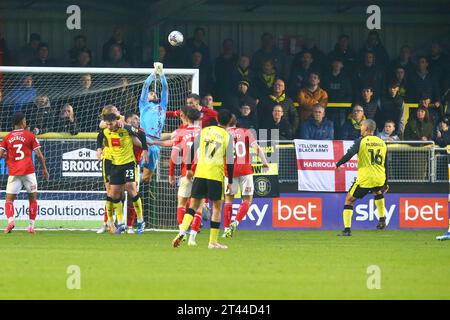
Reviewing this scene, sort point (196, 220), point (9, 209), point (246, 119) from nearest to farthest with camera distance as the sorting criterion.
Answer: point (196, 220) → point (9, 209) → point (246, 119)

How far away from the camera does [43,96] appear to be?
22.7 metres

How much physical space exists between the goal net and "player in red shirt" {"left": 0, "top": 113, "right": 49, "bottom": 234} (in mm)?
1814

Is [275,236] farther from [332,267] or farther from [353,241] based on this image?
[332,267]

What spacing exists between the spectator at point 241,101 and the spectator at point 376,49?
3.68 meters

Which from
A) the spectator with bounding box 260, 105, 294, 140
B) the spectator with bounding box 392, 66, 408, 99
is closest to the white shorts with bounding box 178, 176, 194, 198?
the spectator with bounding box 260, 105, 294, 140

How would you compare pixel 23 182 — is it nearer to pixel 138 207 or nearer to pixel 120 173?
pixel 120 173

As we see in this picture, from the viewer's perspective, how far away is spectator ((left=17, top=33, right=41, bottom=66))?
83.3ft

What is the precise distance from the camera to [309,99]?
25.5 m

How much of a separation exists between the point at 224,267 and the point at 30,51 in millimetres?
13081

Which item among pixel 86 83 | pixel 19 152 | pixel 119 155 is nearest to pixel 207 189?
pixel 119 155

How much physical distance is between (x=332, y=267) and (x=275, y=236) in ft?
22.5

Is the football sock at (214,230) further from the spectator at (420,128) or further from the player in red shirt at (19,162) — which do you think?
the spectator at (420,128)

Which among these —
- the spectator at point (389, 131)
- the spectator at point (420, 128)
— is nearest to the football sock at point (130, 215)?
the spectator at point (389, 131)

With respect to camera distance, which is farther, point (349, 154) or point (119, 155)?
point (349, 154)
